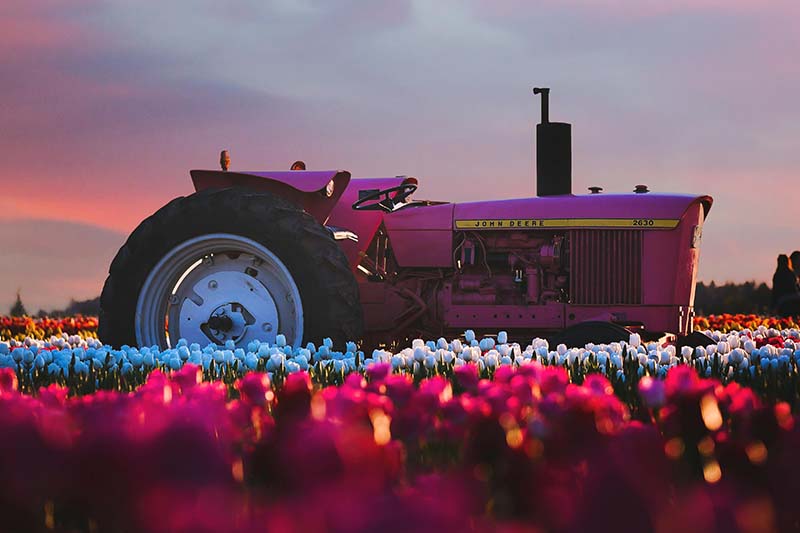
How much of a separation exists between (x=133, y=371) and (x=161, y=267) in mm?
1199

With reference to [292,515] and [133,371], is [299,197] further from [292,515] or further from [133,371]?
[292,515]

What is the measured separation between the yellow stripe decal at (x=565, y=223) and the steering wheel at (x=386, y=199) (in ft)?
1.74

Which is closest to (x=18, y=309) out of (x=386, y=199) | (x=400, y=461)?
(x=386, y=199)

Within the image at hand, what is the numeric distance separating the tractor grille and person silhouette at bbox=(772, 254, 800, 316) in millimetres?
11129

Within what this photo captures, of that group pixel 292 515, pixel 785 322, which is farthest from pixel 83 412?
pixel 785 322

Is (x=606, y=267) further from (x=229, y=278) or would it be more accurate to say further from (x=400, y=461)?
(x=400, y=461)

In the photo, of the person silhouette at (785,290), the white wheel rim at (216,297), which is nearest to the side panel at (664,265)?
the white wheel rim at (216,297)

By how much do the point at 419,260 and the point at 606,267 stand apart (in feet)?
4.49

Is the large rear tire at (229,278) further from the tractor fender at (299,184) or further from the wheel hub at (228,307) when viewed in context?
the tractor fender at (299,184)

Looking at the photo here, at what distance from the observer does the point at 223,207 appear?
21.0ft

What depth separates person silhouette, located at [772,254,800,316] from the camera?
1700 cm

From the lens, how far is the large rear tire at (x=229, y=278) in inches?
243

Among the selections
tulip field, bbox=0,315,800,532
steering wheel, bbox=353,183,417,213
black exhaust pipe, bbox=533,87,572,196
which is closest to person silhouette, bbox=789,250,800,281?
black exhaust pipe, bbox=533,87,572,196

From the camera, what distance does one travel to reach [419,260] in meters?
7.13
